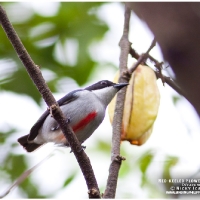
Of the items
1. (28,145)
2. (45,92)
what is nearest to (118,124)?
(45,92)

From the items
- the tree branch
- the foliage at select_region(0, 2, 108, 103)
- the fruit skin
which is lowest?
the tree branch

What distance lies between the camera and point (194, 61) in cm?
72

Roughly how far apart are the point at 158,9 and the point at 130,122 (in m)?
1.94

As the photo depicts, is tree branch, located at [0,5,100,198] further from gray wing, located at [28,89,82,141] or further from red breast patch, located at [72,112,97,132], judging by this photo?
gray wing, located at [28,89,82,141]

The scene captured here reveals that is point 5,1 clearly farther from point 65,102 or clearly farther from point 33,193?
point 33,193

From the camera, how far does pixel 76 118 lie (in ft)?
10.2

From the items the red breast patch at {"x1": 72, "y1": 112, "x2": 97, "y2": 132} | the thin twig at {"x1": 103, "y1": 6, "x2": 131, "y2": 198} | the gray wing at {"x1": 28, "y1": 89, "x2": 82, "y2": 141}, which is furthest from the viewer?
the gray wing at {"x1": 28, "y1": 89, "x2": 82, "y2": 141}

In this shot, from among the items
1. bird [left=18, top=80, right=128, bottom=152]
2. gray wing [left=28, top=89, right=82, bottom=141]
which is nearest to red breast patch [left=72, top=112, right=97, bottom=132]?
bird [left=18, top=80, right=128, bottom=152]

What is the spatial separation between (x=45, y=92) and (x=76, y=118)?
120 cm

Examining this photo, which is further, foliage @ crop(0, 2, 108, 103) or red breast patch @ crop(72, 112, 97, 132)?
foliage @ crop(0, 2, 108, 103)

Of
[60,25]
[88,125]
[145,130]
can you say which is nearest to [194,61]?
[145,130]

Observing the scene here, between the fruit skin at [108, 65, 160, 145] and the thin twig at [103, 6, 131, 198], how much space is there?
0.11 m

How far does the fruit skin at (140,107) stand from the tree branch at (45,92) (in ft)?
2.09

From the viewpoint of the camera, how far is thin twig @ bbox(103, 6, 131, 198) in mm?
2048
